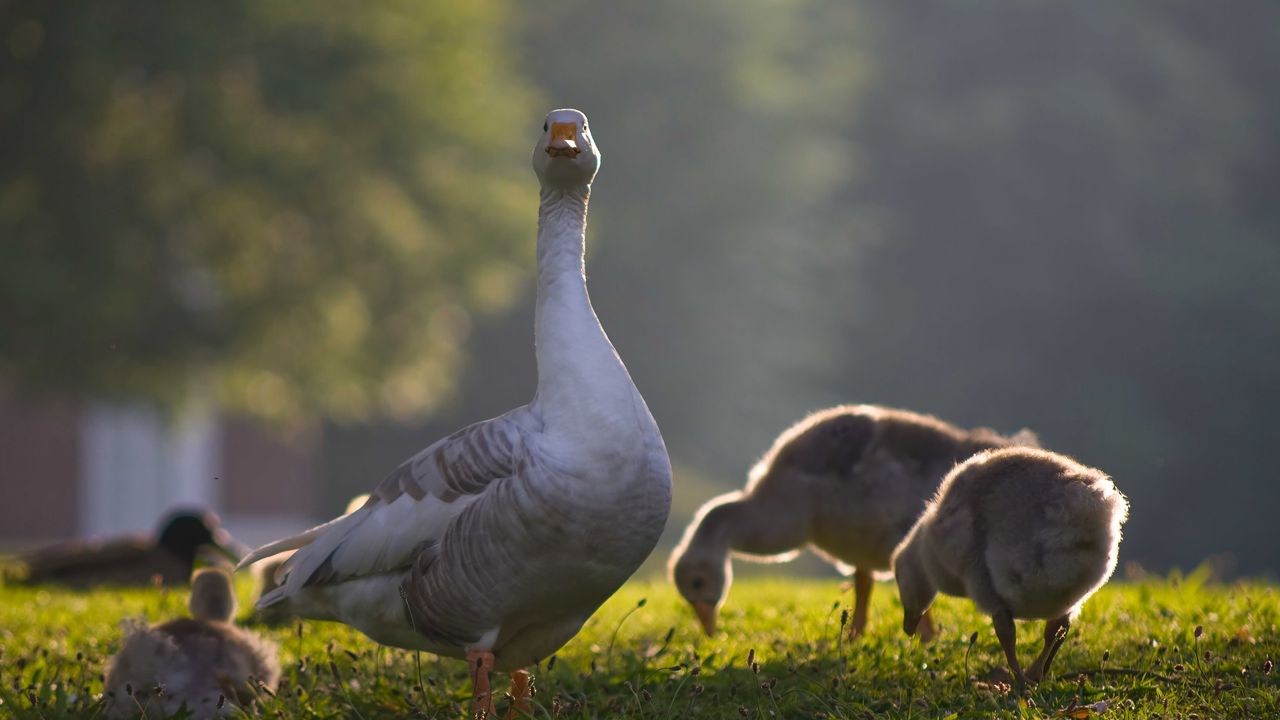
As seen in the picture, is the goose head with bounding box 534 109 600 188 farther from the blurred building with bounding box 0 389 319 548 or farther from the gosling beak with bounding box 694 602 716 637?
the blurred building with bounding box 0 389 319 548

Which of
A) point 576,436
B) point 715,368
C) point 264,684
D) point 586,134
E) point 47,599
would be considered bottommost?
point 715,368

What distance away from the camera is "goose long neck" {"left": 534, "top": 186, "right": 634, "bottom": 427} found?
562 cm

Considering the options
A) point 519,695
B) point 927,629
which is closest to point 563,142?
point 519,695

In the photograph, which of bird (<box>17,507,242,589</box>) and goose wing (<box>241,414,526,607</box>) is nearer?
goose wing (<box>241,414,526,607</box>)

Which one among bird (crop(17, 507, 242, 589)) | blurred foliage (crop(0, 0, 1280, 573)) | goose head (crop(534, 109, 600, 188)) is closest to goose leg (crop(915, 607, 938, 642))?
goose head (crop(534, 109, 600, 188))

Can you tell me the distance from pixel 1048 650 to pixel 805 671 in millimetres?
1108

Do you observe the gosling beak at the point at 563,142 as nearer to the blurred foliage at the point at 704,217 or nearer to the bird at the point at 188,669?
the bird at the point at 188,669

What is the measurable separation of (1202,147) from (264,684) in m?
32.9

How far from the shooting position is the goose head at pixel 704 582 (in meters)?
8.41

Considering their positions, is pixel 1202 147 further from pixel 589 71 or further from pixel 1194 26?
pixel 589 71

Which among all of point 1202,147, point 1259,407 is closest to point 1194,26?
point 1202,147

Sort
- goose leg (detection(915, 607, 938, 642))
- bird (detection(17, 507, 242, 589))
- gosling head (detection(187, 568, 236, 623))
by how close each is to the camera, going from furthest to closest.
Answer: bird (detection(17, 507, 242, 589)) → gosling head (detection(187, 568, 236, 623)) → goose leg (detection(915, 607, 938, 642))

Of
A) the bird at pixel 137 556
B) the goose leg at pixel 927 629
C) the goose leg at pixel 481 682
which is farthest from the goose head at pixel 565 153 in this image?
the bird at pixel 137 556

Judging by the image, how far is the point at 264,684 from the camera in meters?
6.39
